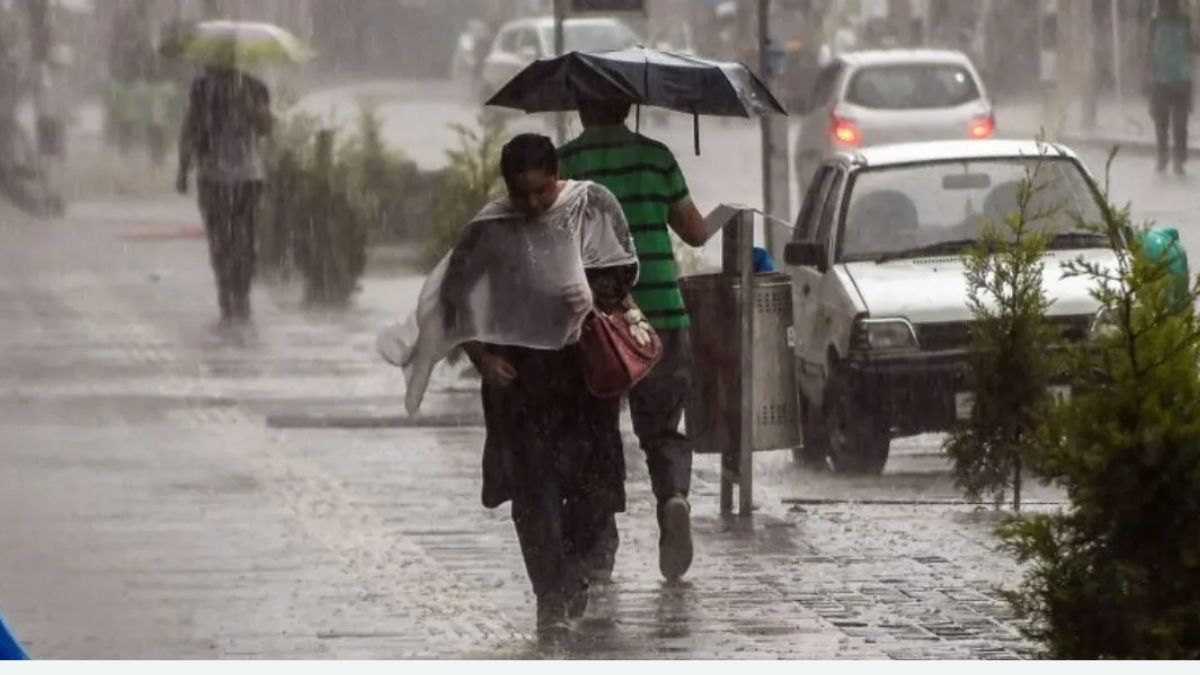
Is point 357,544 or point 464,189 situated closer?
point 357,544

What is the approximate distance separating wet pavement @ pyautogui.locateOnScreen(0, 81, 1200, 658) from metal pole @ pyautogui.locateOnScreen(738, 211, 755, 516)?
0.27 m

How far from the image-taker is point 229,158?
2080 cm

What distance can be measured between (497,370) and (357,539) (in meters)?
2.61

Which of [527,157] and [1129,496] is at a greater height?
[527,157]

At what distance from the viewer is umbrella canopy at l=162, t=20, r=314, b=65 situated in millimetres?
21812

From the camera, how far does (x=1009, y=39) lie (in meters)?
36.6

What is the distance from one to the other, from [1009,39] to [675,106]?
25.9 metres

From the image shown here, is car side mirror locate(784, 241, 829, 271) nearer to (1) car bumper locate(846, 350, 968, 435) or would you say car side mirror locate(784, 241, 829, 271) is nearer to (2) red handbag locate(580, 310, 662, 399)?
(1) car bumper locate(846, 350, 968, 435)

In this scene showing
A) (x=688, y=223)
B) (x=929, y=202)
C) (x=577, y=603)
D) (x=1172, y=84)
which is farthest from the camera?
(x=1172, y=84)

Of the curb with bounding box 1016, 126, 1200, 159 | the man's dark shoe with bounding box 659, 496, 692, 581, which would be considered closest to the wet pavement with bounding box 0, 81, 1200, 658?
the man's dark shoe with bounding box 659, 496, 692, 581

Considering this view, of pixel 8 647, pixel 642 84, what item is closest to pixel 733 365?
pixel 642 84

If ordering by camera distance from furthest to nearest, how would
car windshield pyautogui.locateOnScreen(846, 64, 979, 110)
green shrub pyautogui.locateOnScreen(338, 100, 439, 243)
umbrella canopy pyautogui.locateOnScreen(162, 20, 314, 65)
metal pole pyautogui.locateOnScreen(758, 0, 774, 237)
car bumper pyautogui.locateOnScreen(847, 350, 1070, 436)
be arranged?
car windshield pyautogui.locateOnScreen(846, 64, 979, 110) < green shrub pyautogui.locateOnScreen(338, 100, 439, 243) < umbrella canopy pyautogui.locateOnScreen(162, 20, 314, 65) < metal pole pyautogui.locateOnScreen(758, 0, 774, 237) < car bumper pyautogui.locateOnScreen(847, 350, 1070, 436)

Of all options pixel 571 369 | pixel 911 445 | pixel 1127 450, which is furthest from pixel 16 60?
pixel 1127 450

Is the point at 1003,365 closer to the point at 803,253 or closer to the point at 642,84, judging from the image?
the point at 803,253
